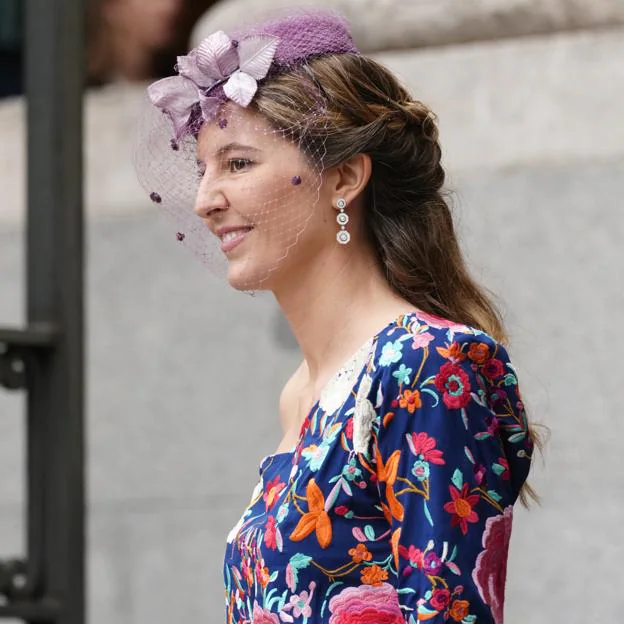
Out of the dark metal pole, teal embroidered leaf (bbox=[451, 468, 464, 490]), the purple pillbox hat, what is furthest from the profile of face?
teal embroidered leaf (bbox=[451, 468, 464, 490])

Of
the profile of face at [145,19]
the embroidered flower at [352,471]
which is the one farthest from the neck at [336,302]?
the profile of face at [145,19]

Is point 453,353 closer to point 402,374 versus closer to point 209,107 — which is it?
point 402,374

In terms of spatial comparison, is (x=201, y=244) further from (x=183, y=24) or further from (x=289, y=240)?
(x=183, y=24)

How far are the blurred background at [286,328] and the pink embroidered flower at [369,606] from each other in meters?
1.73

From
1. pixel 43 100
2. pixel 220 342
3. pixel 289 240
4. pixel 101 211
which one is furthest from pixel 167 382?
pixel 289 240

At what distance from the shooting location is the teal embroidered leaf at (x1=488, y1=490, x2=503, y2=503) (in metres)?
2.42

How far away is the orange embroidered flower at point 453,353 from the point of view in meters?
2.46

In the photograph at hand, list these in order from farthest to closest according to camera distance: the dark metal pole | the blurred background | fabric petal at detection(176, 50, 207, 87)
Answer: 1. the blurred background
2. the dark metal pole
3. fabric petal at detection(176, 50, 207, 87)

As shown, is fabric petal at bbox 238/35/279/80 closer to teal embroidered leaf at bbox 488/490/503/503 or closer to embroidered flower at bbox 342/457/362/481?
embroidered flower at bbox 342/457/362/481

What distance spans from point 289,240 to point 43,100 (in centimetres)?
222

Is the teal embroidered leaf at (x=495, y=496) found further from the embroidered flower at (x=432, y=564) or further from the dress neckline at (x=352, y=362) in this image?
the dress neckline at (x=352, y=362)

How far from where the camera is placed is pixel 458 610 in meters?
2.35

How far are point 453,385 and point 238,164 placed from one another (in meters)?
0.54

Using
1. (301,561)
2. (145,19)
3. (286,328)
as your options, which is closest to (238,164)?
(301,561)
